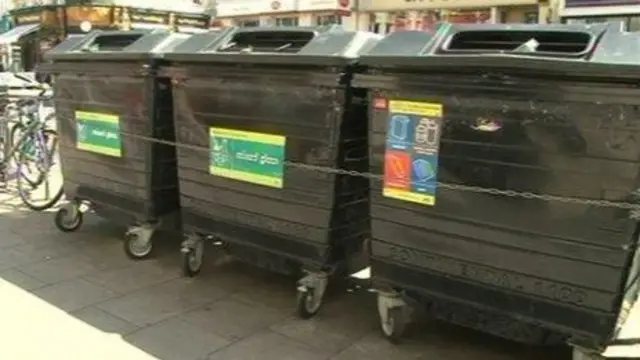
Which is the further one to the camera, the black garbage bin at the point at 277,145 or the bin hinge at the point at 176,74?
the bin hinge at the point at 176,74

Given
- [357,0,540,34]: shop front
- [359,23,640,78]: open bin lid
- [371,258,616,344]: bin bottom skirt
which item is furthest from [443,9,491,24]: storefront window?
[371,258,616,344]: bin bottom skirt

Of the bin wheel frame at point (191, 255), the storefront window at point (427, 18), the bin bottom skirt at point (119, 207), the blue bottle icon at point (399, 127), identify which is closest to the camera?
the blue bottle icon at point (399, 127)

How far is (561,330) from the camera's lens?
2.72 metres

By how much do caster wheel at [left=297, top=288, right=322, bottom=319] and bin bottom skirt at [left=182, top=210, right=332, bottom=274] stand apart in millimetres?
135

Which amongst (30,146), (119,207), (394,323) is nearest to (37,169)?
(30,146)

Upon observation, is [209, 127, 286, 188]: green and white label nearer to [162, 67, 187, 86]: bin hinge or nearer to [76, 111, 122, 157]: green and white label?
[162, 67, 187, 86]: bin hinge

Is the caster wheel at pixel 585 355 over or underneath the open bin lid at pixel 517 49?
underneath

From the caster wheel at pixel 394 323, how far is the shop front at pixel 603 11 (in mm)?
11446

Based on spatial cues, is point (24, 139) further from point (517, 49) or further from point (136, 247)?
point (517, 49)

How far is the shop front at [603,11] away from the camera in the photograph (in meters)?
13.1

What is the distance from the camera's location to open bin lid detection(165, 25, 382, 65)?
130 inches

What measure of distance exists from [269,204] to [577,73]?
69.9 inches

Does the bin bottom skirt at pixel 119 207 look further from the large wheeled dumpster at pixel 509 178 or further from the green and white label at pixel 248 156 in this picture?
the large wheeled dumpster at pixel 509 178

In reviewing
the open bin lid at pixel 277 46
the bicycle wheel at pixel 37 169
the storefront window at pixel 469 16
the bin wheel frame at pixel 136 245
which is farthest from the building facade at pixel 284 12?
the open bin lid at pixel 277 46
